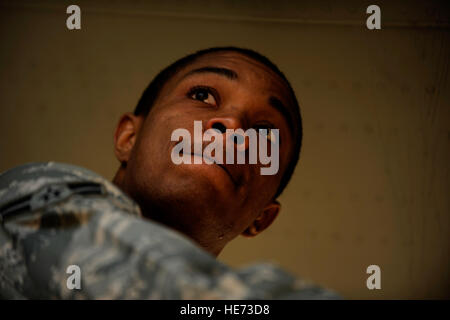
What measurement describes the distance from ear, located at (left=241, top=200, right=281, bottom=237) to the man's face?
0.39 feet

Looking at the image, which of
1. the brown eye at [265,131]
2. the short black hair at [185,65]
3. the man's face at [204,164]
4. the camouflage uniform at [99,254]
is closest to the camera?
the camouflage uniform at [99,254]

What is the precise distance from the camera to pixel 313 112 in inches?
46.6

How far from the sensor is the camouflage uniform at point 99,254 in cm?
33

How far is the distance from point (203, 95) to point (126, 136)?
21 centimetres

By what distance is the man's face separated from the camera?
27.4 inches

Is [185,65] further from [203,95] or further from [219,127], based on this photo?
[219,127]

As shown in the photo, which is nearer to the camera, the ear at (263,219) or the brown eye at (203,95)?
the brown eye at (203,95)

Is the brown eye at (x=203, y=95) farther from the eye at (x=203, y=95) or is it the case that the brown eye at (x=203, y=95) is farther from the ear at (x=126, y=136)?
the ear at (x=126, y=136)

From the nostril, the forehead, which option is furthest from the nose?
the forehead

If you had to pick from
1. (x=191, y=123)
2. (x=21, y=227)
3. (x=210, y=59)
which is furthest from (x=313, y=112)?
(x=21, y=227)

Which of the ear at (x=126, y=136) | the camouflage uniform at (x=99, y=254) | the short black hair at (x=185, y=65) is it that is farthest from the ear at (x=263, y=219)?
the camouflage uniform at (x=99, y=254)

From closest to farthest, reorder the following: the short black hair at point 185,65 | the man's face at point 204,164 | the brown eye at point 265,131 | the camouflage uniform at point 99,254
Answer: the camouflage uniform at point 99,254, the man's face at point 204,164, the brown eye at point 265,131, the short black hair at point 185,65

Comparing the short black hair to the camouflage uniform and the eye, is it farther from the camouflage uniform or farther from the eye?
the camouflage uniform
